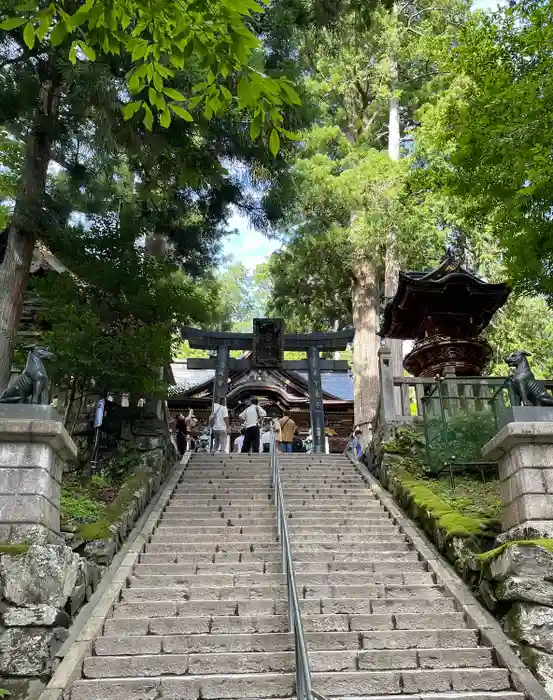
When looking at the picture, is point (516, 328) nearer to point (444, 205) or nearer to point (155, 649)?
point (444, 205)

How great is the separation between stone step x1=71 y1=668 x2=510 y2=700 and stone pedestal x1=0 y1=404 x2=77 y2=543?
63.3 inches

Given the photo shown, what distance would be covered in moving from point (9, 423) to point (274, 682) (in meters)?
3.38

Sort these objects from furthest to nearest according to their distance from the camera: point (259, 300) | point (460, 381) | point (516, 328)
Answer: point (259, 300) → point (516, 328) → point (460, 381)

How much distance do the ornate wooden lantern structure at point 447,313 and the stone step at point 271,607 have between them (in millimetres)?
7780

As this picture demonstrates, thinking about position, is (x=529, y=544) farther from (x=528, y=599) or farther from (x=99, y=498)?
(x=99, y=498)

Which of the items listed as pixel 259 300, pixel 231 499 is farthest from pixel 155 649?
pixel 259 300

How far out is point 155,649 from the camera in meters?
5.23

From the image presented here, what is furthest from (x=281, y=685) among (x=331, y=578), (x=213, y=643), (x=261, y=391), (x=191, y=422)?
(x=261, y=391)

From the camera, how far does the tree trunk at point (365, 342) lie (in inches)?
688

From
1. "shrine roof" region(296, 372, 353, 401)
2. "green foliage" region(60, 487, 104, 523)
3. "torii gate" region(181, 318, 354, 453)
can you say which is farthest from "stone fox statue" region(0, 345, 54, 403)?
"shrine roof" region(296, 372, 353, 401)

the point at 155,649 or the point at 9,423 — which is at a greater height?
the point at 9,423

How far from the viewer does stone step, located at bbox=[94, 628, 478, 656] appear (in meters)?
5.23

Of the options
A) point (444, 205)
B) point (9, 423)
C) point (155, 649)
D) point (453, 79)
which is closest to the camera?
point (155, 649)

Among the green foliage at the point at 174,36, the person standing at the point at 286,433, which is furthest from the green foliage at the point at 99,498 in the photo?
the person standing at the point at 286,433
